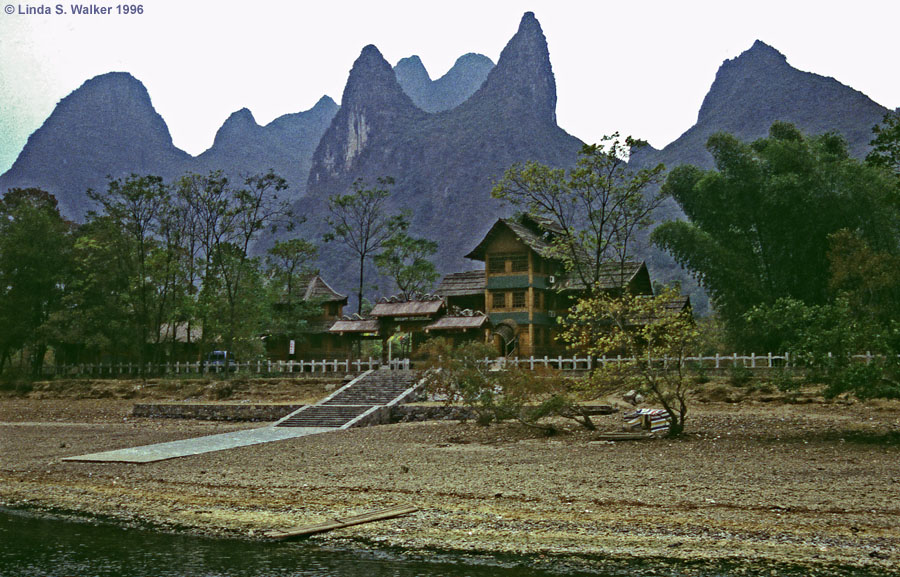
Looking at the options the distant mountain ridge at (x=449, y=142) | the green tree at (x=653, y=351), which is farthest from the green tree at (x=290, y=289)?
the distant mountain ridge at (x=449, y=142)

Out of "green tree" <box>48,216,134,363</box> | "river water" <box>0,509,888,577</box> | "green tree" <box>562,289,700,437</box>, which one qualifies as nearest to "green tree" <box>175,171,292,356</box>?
"green tree" <box>48,216,134,363</box>

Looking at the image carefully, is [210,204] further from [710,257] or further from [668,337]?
[668,337]

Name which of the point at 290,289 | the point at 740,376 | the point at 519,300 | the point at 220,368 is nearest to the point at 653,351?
the point at 740,376

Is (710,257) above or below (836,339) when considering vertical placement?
above

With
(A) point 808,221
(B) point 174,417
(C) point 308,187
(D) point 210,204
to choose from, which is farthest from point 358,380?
(C) point 308,187

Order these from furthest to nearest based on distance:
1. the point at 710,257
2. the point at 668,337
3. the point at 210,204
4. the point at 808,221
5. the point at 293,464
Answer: the point at 210,204
the point at 710,257
the point at 808,221
the point at 668,337
the point at 293,464

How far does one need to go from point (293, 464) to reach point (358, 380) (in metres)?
17.5

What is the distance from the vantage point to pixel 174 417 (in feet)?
110

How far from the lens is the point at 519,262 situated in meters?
42.0

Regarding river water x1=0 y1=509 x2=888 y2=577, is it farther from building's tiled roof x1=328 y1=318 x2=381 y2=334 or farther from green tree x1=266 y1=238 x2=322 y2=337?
green tree x1=266 y1=238 x2=322 y2=337

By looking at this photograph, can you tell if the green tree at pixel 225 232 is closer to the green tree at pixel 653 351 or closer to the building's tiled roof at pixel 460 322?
the building's tiled roof at pixel 460 322

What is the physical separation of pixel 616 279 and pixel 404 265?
20.5 meters

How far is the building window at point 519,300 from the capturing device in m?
41.3

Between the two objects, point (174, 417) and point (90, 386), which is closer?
point (174, 417)
